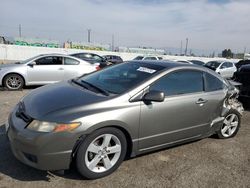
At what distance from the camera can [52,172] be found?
343 cm

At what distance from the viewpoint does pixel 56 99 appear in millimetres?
3500

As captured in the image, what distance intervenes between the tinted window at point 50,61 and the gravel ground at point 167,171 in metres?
4.97

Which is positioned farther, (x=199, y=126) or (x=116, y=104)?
(x=199, y=126)

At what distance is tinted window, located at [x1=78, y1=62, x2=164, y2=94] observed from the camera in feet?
12.5

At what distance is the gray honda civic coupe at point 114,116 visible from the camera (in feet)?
10.1

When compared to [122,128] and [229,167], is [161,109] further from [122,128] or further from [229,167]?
[229,167]

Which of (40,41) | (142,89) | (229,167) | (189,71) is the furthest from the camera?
(40,41)

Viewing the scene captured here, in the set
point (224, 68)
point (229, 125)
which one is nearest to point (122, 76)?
point (229, 125)

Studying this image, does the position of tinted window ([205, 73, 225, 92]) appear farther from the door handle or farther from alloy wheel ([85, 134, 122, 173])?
alloy wheel ([85, 134, 122, 173])

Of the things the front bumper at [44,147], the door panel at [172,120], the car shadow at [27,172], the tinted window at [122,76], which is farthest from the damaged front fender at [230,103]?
the front bumper at [44,147]

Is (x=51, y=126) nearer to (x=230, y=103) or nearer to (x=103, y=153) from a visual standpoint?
(x=103, y=153)

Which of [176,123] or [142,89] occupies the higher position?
[142,89]

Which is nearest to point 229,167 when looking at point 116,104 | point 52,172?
point 116,104

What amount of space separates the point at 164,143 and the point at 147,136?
41 cm
